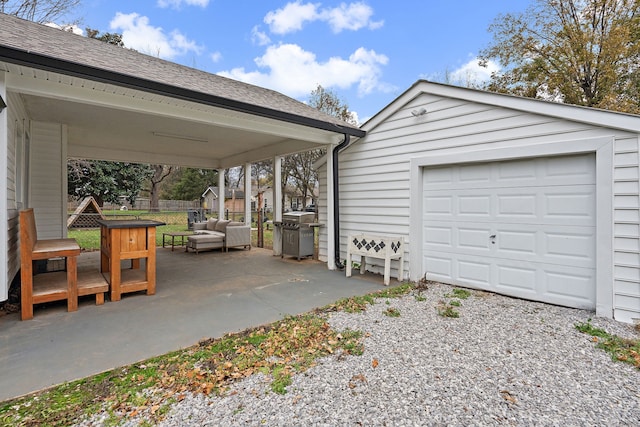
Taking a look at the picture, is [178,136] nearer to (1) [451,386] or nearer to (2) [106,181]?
(1) [451,386]

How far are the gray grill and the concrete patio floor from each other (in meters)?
1.08

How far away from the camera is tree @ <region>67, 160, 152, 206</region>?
1536 centimetres

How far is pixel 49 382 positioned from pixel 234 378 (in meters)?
1.32

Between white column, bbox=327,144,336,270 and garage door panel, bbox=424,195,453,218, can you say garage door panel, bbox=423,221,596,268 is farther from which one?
white column, bbox=327,144,336,270

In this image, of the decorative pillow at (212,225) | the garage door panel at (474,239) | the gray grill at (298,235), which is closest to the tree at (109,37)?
the decorative pillow at (212,225)

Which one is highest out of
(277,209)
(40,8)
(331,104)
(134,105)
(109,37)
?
(109,37)

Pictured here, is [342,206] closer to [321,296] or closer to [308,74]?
[321,296]

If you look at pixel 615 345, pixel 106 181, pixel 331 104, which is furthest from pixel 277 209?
pixel 106 181

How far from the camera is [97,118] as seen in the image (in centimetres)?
539

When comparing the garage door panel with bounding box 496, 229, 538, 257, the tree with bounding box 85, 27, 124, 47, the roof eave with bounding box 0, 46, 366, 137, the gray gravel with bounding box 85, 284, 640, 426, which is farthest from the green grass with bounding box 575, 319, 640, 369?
the tree with bounding box 85, 27, 124, 47

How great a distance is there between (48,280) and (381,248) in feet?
15.8

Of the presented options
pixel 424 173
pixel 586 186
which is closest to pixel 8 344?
pixel 424 173

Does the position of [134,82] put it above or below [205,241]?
above

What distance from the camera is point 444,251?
16.4ft
